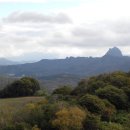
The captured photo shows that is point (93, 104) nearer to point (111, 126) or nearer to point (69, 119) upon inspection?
point (111, 126)

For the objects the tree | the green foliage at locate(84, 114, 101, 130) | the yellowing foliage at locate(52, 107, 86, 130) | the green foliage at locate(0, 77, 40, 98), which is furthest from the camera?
the green foliage at locate(0, 77, 40, 98)

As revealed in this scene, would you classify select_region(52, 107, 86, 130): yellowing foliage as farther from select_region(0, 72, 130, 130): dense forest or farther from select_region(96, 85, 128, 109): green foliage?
select_region(96, 85, 128, 109): green foliage

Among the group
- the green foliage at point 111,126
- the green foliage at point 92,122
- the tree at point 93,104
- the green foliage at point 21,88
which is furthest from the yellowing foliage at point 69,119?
the green foliage at point 21,88

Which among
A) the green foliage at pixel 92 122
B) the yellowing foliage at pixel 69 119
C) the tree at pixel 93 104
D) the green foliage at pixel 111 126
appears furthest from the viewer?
the tree at pixel 93 104

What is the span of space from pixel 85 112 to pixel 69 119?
3226 millimetres

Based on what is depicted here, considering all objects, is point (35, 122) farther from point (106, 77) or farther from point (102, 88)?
point (106, 77)

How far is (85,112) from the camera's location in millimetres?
51719

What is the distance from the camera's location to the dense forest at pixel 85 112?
48906 millimetres

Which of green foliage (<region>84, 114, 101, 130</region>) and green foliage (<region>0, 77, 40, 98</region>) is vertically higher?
green foliage (<region>0, 77, 40, 98</region>)

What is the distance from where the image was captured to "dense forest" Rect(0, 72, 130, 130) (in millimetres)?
48906

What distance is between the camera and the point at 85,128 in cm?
5034

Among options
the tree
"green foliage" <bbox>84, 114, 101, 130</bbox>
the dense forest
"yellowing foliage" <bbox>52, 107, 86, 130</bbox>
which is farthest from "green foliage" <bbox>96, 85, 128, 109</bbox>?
"yellowing foliage" <bbox>52, 107, 86, 130</bbox>

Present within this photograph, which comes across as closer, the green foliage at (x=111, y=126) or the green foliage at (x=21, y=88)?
the green foliage at (x=111, y=126)

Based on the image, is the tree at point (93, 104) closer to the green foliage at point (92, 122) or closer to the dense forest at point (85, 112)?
the dense forest at point (85, 112)
